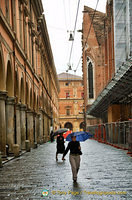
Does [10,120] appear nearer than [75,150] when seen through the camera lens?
No

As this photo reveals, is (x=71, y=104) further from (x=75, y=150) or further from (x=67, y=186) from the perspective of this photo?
(x=67, y=186)

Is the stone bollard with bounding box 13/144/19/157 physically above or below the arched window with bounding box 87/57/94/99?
below

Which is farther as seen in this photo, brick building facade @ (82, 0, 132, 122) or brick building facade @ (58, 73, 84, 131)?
brick building facade @ (58, 73, 84, 131)

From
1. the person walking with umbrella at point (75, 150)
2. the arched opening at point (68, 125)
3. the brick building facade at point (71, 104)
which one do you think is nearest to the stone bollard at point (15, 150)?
the person walking with umbrella at point (75, 150)

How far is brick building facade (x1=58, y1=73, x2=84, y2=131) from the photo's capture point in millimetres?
103750

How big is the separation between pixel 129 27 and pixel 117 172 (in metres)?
19.0

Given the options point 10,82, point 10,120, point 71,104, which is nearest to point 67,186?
point 10,120

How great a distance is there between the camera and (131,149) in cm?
Result: 1872

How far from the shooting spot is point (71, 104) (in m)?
106


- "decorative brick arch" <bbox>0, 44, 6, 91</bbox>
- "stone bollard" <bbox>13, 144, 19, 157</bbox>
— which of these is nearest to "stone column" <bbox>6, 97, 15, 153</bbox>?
"stone bollard" <bbox>13, 144, 19, 157</bbox>

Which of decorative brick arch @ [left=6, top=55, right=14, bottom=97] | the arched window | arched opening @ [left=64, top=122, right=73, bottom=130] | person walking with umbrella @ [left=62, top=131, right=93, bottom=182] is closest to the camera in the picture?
person walking with umbrella @ [left=62, top=131, right=93, bottom=182]

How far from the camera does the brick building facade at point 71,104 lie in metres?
104

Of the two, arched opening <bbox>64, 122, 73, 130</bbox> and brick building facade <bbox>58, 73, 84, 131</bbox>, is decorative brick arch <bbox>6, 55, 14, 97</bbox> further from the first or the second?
arched opening <bbox>64, 122, 73, 130</bbox>

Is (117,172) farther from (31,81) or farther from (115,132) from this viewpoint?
(31,81)
